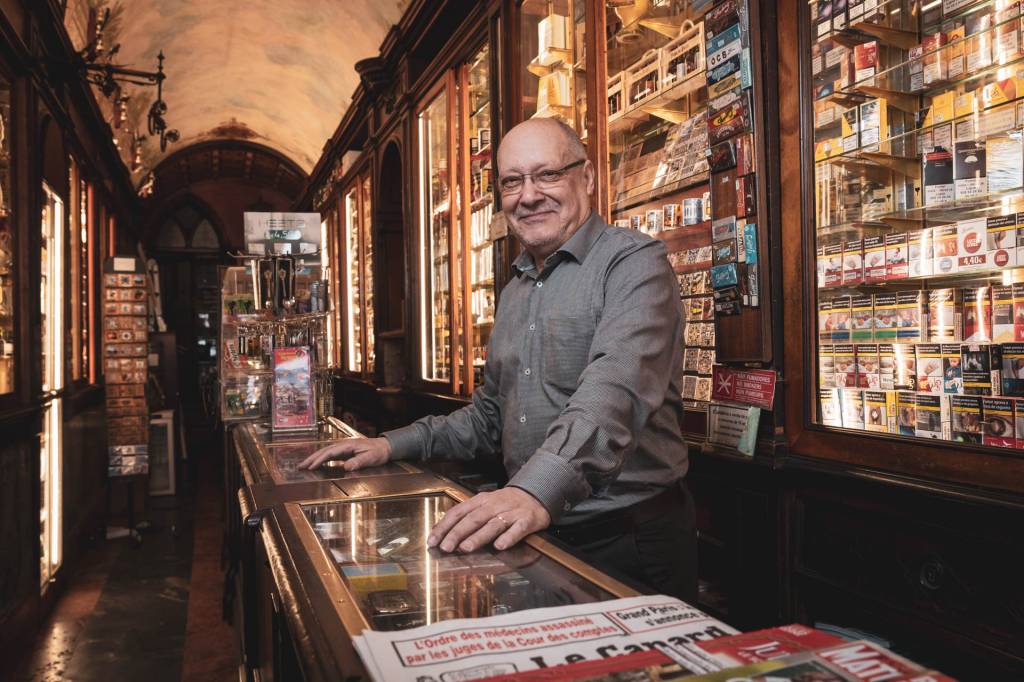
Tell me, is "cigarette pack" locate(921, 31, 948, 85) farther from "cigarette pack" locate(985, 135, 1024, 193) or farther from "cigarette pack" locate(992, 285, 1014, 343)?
"cigarette pack" locate(992, 285, 1014, 343)

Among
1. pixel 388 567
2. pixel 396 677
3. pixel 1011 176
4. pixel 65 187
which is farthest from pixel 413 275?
pixel 396 677

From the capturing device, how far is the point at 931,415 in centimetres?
227

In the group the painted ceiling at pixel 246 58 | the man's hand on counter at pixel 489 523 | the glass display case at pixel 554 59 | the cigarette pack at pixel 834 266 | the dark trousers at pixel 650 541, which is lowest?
the dark trousers at pixel 650 541

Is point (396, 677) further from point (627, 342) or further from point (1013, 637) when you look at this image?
point (1013, 637)

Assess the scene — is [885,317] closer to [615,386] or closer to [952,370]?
[952,370]

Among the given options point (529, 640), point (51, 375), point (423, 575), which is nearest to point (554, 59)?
point (423, 575)

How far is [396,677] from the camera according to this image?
74cm

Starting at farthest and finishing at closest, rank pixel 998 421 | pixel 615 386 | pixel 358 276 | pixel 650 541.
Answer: pixel 358 276
pixel 998 421
pixel 650 541
pixel 615 386

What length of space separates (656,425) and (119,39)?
9240 mm

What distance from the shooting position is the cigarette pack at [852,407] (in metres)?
2.46

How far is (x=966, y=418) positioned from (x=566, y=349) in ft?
3.86

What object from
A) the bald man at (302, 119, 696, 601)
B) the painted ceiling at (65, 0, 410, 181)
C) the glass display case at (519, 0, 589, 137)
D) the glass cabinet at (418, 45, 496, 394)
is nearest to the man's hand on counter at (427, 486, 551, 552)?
the bald man at (302, 119, 696, 601)

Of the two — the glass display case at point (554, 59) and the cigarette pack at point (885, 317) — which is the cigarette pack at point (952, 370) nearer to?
the cigarette pack at point (885, 317)

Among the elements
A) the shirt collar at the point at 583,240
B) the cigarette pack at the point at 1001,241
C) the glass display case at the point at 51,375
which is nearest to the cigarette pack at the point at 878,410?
the cigarette pack at the point at 1001,241
